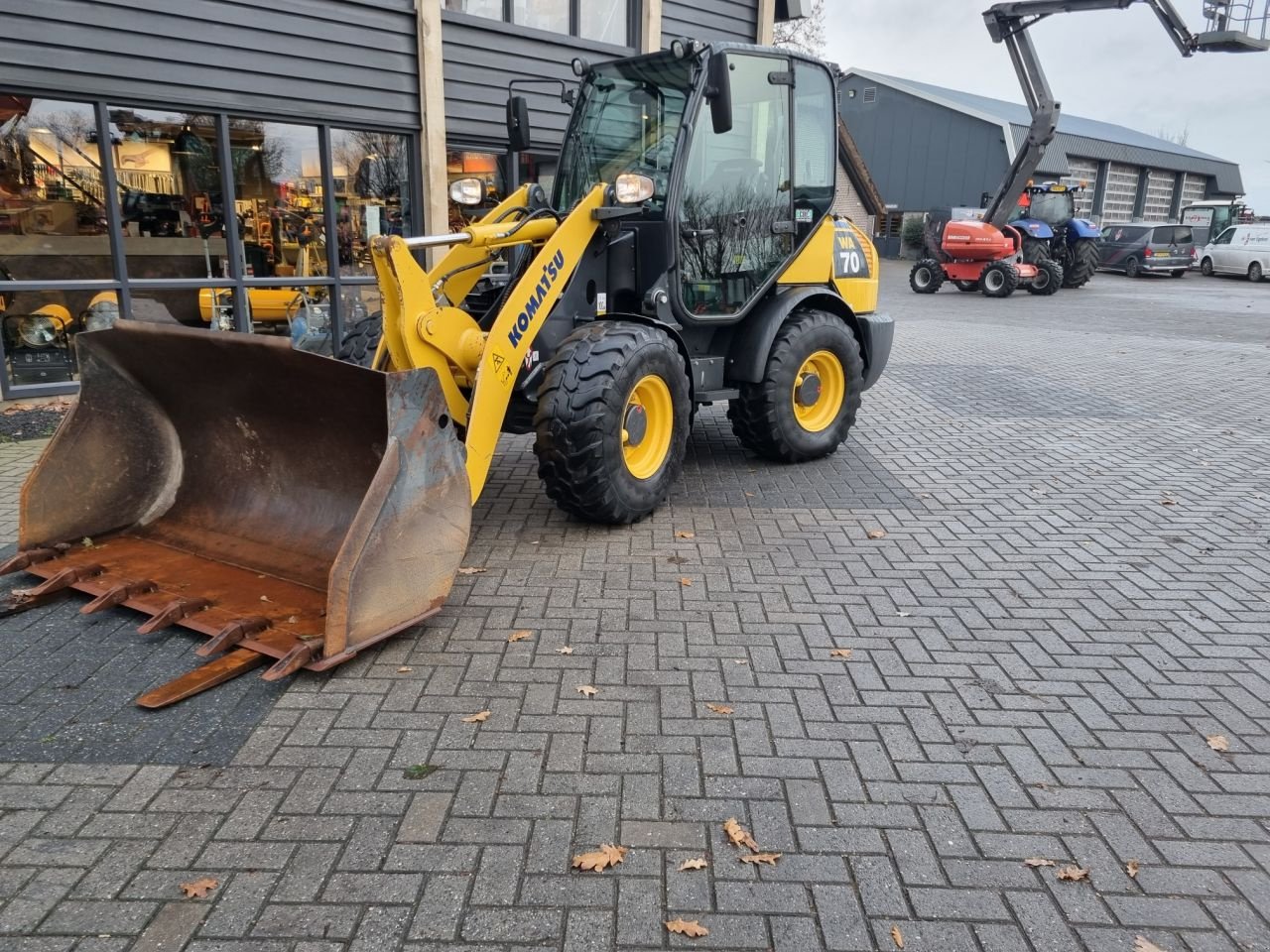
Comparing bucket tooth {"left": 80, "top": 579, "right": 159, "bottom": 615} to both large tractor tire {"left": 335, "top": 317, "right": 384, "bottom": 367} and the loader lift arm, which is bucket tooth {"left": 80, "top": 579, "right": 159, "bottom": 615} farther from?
the loader lift arm

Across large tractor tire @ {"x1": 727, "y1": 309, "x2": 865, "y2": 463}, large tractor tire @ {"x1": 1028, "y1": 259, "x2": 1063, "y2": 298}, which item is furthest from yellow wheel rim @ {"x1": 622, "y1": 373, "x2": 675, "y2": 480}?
large tractor tire @ {"x1": 1028, "y1": 259, "x2": 1063, "y2": 298}

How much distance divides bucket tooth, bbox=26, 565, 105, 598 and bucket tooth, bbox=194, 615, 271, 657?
0.95 meters

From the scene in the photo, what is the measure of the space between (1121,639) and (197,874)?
3838 millimetres

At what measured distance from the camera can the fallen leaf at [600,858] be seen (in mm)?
2701

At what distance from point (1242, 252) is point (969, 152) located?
1033cm

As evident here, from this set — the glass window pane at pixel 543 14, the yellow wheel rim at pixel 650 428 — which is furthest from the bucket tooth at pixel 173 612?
the glass window pane at pixel 543 14

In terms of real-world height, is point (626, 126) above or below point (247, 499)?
above

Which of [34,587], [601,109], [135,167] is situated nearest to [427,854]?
[34,587]

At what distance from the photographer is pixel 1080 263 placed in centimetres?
2434

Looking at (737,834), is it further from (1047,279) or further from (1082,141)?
(1082,141)

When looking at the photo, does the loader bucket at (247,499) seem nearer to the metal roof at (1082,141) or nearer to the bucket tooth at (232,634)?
the bucket tooth at (232,634)

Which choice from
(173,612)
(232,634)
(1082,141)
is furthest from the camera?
(1082,141)

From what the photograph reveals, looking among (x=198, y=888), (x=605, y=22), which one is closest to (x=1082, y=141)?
(x=605, y=22)

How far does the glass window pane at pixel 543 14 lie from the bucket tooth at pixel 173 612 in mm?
8696
